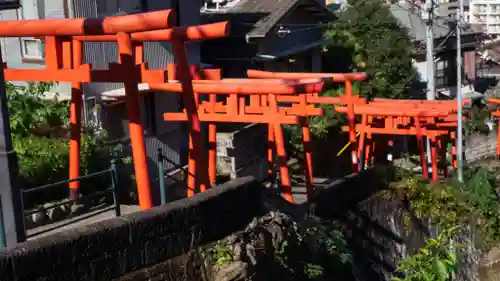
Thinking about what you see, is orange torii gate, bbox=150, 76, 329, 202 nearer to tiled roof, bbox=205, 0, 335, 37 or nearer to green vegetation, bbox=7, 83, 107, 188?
green vegetation, bbox=7, 83, 107, 188

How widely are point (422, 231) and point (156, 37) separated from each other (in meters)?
7.21

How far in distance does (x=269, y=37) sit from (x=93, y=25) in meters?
15.4

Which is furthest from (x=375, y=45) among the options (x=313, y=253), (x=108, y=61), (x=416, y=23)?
(x=313, y=253)

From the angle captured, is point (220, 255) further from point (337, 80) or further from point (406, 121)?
point (406, 121)

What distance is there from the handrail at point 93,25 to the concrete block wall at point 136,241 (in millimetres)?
2064

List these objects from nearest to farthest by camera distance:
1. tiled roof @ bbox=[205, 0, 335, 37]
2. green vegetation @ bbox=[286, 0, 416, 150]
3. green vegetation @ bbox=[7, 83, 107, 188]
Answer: green vegetation @ bbox=[7, 83, 107, 188]
tiled roof @ bbox=[205, 0, 335, 37]
green vegetation @ bbox=[286, 0, 416, 150]

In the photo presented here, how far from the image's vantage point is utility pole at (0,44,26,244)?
6.88 metres

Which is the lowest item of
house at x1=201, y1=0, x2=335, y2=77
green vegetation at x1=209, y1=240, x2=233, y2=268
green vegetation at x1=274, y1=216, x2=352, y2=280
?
green vegetation at x1=274, y1=216, x2=352, y2=280

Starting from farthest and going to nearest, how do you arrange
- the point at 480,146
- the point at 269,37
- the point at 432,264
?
the point at 480,146, the point at 269,37, the point at 432,264

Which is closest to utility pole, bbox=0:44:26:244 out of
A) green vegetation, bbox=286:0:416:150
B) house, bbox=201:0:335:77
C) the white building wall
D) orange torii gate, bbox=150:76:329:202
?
orange torii gate, bbox=150:76:329:202

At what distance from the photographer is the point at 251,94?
13516mm

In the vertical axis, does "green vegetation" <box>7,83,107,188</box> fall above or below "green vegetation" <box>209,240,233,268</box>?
above

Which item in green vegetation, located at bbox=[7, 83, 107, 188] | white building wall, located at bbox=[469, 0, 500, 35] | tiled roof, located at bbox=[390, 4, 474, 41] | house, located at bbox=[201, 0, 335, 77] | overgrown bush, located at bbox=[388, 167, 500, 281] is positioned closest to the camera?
green vegetation, located at bbox=[7, 83, 107, 188]

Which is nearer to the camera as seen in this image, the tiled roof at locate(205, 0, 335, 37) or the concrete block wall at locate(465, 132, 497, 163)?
the tiled roof at locate(205, 0, 335, 37)
